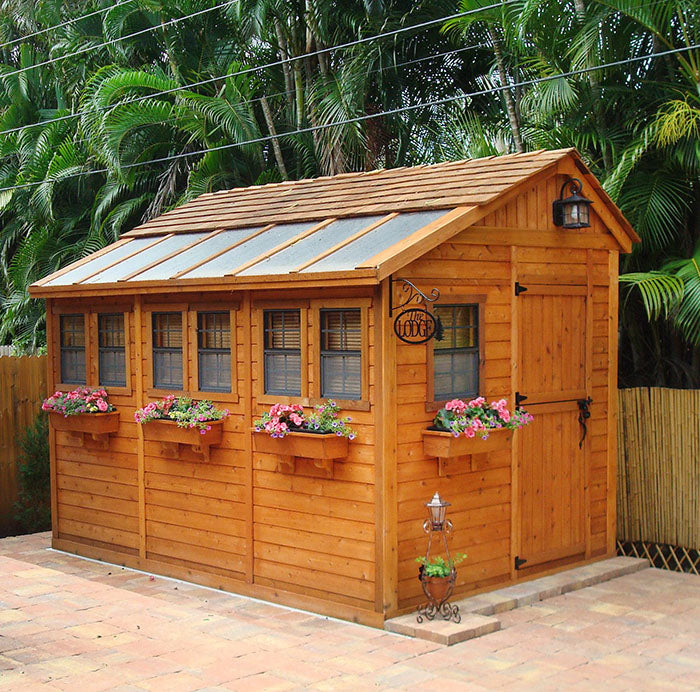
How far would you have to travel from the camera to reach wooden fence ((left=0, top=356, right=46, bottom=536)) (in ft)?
35.2

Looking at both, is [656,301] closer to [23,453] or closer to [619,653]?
[619,653]

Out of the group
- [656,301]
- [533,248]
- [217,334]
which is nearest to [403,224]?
[533,248]

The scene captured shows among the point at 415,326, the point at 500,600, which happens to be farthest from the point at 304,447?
the point at 500,600

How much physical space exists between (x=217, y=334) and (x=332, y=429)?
1.71 metres

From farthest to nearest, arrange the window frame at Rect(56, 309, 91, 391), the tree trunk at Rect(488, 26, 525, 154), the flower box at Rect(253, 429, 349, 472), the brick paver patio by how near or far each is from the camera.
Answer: the tree trunk at Rect(488, 26, 525, 154), the window frame at Rect(56, 309, 91, 391), the flower box at Rect(253, 429, 349, 472), the brick paver patio

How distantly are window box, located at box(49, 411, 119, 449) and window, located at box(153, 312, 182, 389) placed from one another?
61 centimetres

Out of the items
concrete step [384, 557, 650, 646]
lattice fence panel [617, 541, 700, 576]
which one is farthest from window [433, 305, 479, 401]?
lattice fence panel [617, 541, 700, 576]

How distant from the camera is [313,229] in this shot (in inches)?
319

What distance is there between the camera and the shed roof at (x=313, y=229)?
23.3 feet

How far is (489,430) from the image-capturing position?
23.3 feet

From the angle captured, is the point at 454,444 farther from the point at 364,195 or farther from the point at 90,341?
the point at 90,341

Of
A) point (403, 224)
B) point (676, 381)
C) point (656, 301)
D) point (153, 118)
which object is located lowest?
point (676, 381)

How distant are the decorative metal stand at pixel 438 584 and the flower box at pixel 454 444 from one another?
1.02 feet

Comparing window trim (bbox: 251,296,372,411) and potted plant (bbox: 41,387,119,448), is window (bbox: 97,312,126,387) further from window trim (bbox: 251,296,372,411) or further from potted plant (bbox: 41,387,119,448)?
window trim (bbox: 251,296,372,411)
